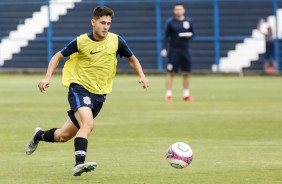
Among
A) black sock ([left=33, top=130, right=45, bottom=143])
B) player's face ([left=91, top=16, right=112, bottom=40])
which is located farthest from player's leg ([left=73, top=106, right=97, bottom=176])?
black sock ([left=33, top=130, right=45, bottom=143])

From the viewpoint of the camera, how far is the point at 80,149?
1102 centimetres

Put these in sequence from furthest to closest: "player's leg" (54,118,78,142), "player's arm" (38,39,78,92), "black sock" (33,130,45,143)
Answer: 1. "black sock" (33,130,45,143)
2. "player's leg" (54,118,78,142)
3. "player's arm" (38,39,78,92)

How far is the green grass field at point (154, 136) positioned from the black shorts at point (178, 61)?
3.24 ft

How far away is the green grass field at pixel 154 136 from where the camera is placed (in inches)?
446

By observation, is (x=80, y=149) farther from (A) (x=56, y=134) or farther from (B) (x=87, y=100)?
(A) (x=56, y=134)

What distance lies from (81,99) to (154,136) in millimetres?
4797

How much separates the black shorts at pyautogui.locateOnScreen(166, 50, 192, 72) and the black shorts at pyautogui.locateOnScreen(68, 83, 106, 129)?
13.6 meters

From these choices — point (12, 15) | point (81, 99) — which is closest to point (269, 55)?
point (12, 15)

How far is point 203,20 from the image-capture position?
40.3m

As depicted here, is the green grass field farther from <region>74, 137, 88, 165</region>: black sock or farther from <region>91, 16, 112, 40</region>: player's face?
<region>91, 16, 112, 40</region>: player's face

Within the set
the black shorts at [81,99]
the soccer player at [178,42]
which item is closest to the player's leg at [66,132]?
the black shorts at [81,99]

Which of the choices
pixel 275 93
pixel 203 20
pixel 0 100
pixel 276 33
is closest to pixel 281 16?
pixel 276 33

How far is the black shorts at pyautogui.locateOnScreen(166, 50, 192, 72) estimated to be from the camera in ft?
83.3

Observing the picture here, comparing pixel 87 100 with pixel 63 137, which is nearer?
pixel 87 100
